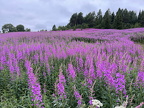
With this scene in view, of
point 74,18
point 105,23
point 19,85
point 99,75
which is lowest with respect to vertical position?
point 19,85

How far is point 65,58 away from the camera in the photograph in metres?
5.88

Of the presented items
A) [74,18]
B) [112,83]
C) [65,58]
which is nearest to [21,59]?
[65,58]

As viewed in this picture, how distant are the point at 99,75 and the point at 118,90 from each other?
29.3 inches

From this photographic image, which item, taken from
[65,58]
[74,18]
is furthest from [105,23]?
[65,58]

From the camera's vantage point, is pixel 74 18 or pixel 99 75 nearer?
pixel 99 75

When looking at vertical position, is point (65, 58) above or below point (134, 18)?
below

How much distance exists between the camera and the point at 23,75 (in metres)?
4.49

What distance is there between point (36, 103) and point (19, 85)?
1.61 m

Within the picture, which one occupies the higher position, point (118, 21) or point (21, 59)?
point (118, 21)

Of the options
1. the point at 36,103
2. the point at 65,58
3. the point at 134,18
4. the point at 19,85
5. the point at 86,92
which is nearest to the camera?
the point at 36,103

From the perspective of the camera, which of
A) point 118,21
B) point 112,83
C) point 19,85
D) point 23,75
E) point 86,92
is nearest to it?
point 112,83

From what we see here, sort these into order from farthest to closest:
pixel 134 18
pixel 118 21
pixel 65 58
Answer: pixel 134 18
pixel 118 21
pixel 65 58

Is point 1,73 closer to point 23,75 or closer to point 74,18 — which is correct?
point 23,75

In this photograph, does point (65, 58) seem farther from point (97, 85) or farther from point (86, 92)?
point (86, 92)
